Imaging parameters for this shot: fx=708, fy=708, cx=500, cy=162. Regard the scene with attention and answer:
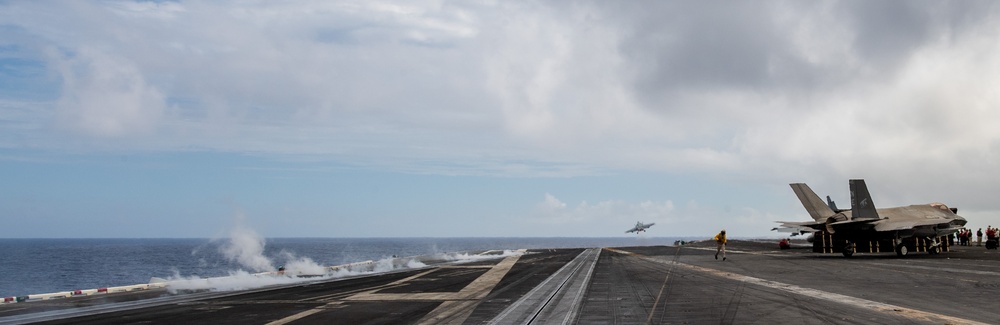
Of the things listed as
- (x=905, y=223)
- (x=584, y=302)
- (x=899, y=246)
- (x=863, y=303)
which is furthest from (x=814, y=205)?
(x=584, y=302)

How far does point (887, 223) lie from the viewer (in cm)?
4394

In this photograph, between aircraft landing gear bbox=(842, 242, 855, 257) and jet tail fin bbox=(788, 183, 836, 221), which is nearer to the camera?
aircraft landing gear bbox=(842, 242, 855, 257)

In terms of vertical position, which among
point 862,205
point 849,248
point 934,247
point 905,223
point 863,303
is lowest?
point 863,303

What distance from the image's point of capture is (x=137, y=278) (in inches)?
3179

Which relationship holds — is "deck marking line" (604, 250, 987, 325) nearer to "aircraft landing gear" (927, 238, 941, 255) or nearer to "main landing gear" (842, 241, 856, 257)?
"main landing gear" (842, 241, 856, 257)

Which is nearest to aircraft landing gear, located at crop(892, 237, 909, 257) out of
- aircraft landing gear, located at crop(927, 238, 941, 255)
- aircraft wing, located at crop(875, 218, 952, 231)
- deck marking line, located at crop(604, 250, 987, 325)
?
aircraft wing, located at crop(875, 218, 952, 231)

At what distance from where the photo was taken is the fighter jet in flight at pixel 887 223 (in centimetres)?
4384

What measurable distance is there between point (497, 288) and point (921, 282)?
1503 cm

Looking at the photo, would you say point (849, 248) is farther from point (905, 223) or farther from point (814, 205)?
point (814, 205)

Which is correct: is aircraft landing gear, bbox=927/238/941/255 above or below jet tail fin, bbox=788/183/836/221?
below

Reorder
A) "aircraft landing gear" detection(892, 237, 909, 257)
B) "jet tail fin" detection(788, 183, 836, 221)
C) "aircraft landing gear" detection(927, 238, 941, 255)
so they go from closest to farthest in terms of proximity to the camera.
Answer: "aircraft landing gear" detection(892, 237, 909, 257), "aircraft landing gear" detection(927, 238, 941, 255), "jet tail fin" detection(788, 183, 836, 221)

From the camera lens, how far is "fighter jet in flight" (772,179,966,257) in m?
43.8

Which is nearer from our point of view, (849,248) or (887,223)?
(887,223)

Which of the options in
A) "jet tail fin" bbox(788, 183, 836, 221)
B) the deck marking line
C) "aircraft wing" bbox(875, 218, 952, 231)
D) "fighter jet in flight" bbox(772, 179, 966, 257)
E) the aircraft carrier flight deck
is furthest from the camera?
"jet tail fin" bbox(788, 183, 836, 221)
